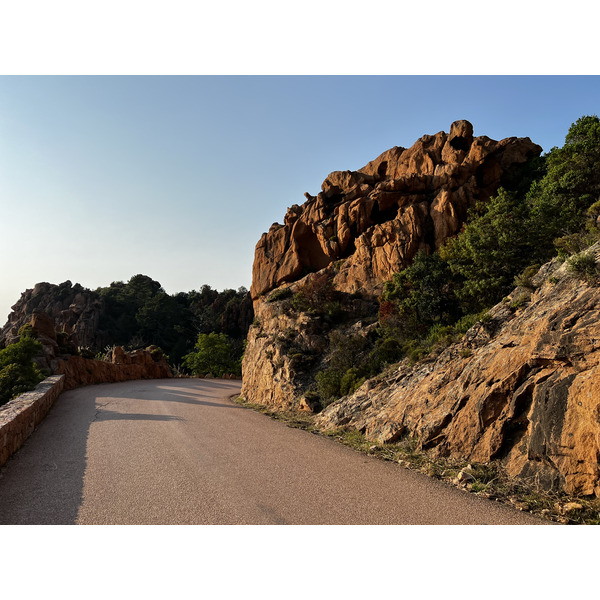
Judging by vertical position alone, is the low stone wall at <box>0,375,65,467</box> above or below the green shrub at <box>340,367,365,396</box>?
below

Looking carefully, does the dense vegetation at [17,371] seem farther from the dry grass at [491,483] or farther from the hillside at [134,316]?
the hillside at [134,316]

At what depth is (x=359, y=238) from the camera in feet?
91.1

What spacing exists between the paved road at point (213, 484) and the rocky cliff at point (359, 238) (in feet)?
27.7

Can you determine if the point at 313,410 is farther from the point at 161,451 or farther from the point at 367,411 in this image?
the point at 161,451

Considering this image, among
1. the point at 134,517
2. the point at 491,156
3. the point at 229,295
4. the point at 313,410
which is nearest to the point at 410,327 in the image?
the point at 313,410

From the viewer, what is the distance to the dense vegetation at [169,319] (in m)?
66.0

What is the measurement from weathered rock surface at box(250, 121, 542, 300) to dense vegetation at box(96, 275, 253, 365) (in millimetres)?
31007

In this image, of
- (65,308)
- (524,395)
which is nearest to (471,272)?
(524,395)

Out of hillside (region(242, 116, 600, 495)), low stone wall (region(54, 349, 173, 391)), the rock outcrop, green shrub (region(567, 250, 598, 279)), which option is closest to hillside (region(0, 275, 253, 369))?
low stone wall (region(54, 349, 173, 391))

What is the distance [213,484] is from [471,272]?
15.6m

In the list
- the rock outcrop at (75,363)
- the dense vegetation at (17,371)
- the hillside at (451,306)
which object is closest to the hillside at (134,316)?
the rock outcrop at (75,363)

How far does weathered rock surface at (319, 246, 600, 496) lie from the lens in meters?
6.07

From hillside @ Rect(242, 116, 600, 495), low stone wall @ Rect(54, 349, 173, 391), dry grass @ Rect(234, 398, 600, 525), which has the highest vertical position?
hillside @ Rect(242, 116, 600, 495)

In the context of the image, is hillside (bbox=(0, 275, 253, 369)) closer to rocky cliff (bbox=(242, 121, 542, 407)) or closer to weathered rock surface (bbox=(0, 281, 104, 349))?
weathered rock surface (bbox=(0, 281, 104, 349))
